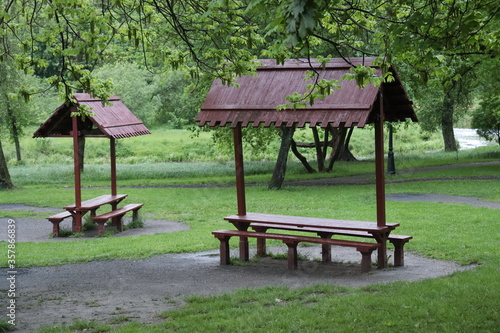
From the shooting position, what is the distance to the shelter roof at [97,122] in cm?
1644

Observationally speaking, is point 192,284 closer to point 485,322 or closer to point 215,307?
point 215,307

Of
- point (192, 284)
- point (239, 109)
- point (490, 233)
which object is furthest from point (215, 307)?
point (490, 233)

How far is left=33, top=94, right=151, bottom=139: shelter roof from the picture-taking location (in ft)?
53.9

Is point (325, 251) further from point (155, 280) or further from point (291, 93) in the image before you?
point (155, 280)

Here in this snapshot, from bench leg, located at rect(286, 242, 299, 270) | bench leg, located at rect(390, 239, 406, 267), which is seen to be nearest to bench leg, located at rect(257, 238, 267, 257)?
bench leg, located at rect(286, 242, 299, 270)

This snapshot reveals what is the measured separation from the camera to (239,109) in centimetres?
1123

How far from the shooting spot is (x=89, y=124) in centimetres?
1816

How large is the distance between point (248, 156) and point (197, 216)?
2494 centimetres

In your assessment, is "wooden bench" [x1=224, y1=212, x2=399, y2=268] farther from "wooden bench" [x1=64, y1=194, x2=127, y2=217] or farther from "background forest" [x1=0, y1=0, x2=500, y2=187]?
"wooden bench" [x1=64, y1=194, x2=127, y2=217]

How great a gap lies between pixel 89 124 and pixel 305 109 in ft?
29.3

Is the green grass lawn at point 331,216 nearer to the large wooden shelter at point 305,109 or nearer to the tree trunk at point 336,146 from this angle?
the large wooden shelter at point 305,109

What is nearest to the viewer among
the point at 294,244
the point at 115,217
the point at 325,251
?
the point at 294,244

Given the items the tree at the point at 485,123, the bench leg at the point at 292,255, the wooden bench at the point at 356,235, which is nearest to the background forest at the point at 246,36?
the wooden bench at the point at 356,235

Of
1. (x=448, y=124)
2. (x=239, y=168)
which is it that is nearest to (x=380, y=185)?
(x=239, y=168)
